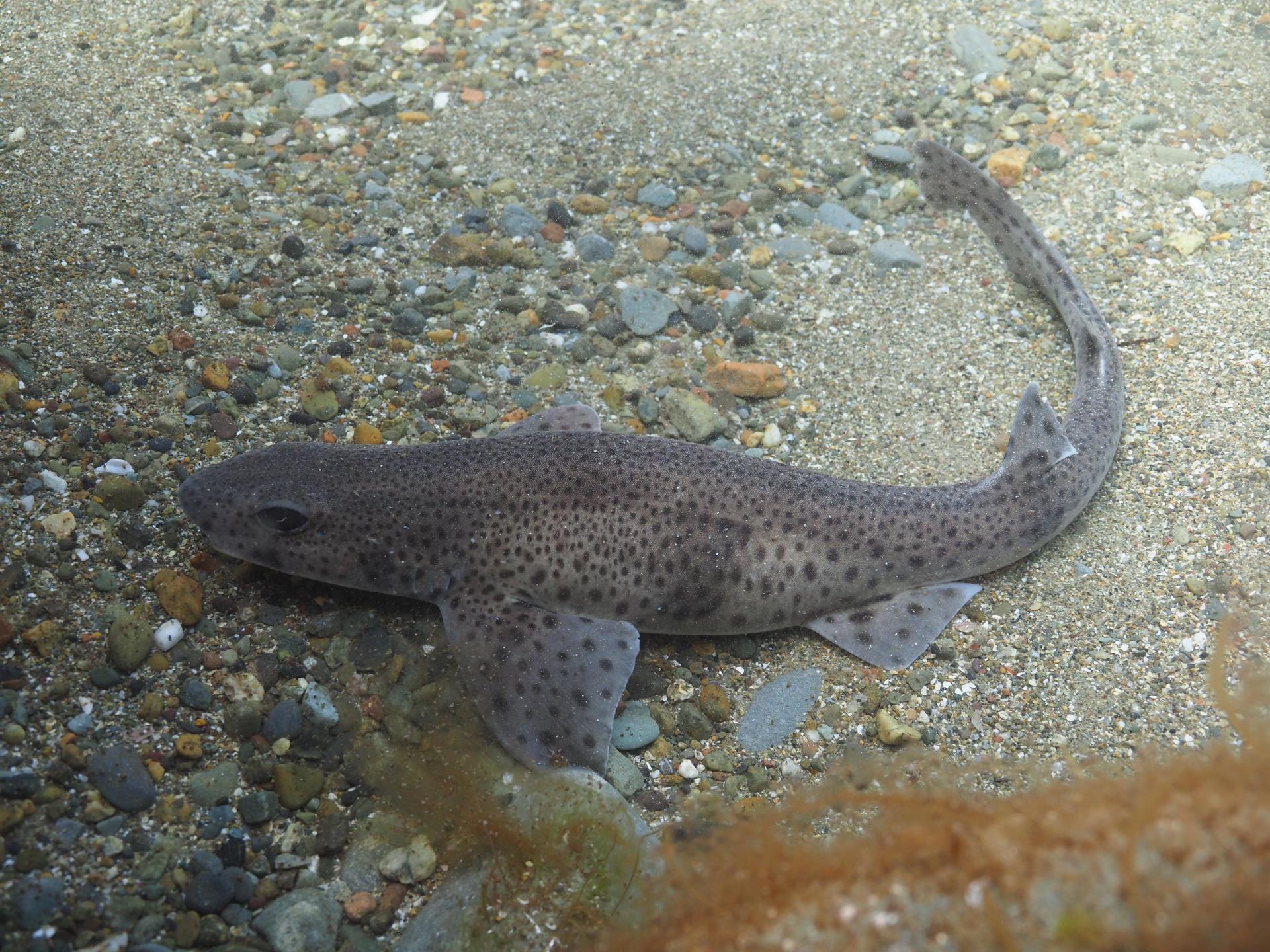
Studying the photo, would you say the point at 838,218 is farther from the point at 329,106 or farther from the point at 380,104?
the point at 329,106

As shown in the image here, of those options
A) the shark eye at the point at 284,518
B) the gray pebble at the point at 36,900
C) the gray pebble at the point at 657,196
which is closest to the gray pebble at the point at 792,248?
the gray pebble at the point at 657,196

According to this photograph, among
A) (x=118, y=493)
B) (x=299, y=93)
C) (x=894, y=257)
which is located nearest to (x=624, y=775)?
(x=118, y=493)

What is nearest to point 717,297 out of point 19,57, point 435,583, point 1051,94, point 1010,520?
point 1010,520

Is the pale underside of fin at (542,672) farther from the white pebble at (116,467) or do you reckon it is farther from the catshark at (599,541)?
the white pebble at (116,467)

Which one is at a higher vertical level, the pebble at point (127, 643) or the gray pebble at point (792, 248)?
the gray pebble at point (792, 248)

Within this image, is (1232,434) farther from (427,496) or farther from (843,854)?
(427,496)

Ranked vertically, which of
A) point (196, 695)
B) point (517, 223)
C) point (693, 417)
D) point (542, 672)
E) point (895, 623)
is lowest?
point (895, 623)
